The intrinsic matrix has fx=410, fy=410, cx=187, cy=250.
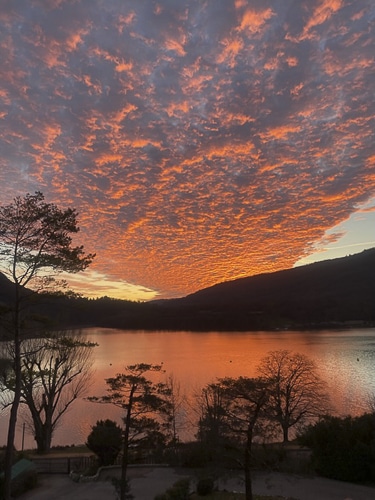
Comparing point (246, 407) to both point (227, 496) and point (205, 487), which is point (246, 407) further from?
point (205, 487)

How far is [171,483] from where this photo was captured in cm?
2112

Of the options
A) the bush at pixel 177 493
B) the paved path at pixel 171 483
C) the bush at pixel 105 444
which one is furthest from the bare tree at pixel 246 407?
the bush at pixel 105 444

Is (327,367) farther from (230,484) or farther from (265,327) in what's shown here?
(265,327)

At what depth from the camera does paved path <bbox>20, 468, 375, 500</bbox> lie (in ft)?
61.5

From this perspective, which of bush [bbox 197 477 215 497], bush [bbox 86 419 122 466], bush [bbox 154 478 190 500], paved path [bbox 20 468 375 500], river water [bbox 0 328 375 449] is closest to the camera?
bush [bbox 154 478 190 500]

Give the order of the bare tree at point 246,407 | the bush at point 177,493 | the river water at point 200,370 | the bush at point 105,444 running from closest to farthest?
the bare tree at point 246,407 → the bush at point 177,493 → the bush at point 105,444 → the river water at point 200,370

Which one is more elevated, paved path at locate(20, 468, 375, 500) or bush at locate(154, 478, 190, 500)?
bush at locate(154, 478, 190, 500)

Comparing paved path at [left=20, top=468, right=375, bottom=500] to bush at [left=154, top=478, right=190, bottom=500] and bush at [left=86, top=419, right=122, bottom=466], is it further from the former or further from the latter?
bush at [left=86, top=419, right=122, bottom=466]

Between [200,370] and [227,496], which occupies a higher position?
[200,370]

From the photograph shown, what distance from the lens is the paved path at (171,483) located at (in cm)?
1873

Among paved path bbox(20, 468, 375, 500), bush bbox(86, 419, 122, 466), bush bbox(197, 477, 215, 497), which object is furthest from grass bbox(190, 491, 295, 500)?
bush bbox(86, 419, 122, 466)

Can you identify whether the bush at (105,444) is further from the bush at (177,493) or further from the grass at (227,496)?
the bush at (177,493)

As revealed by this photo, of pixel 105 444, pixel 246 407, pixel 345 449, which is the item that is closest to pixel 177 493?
pixel 246 407

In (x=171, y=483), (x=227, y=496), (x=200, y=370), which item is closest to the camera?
(x=227, y=496)
